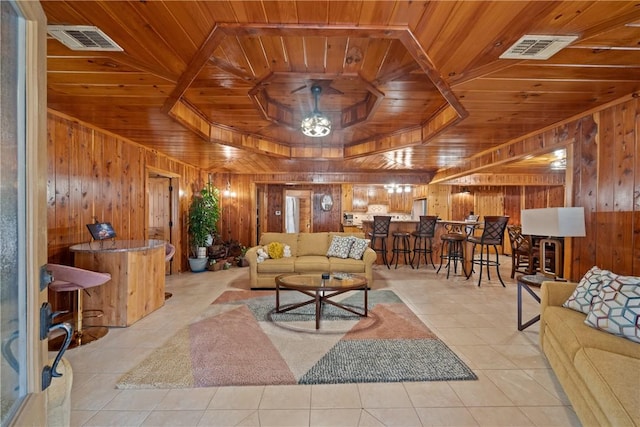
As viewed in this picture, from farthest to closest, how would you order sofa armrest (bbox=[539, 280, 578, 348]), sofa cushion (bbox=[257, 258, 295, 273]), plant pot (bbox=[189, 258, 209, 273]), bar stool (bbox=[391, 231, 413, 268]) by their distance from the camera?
bar stool (bbox=[391, 231, 413, 268]), plant pot (bbox=[189, 258, 209, 273]), sofa cushion (bbox=[257, 258, 295, 273]), sofa armrest (bbox=[539, 280, 578, 348])

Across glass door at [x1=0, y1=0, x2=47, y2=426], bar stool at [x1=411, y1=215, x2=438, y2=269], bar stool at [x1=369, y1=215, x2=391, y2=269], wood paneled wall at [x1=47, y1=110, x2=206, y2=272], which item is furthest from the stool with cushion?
bar stool at [x1=411, y1=215, x2=438, y2=269]

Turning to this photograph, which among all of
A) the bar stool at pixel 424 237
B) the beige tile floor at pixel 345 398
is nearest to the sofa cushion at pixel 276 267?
the beige tile floor at pixel 345 398

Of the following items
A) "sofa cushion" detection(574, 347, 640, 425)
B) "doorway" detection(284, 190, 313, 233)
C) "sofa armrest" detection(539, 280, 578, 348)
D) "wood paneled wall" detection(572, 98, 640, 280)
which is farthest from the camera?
"doorway" detection(284, 190, 313, 233)

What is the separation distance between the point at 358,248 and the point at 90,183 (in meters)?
3.79

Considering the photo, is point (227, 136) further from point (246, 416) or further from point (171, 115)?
point (246, 416)

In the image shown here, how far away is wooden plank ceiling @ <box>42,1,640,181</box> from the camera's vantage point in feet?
4.97

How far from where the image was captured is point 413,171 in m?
7.38

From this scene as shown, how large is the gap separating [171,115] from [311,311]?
8.73 feet

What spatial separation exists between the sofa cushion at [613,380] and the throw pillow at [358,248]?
3134 mm

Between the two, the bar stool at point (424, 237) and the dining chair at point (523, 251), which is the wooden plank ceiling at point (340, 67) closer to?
the bar stool at point (424, 237)

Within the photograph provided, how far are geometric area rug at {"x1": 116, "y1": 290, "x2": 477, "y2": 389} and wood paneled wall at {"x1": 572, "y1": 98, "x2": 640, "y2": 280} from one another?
1.79 metres

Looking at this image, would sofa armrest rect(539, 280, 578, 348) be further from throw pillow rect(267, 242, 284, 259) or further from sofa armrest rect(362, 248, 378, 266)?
throw pillow rect(267, 242, 284, 259)

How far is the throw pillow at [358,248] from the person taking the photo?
185 inches

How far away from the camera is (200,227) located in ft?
19.6
